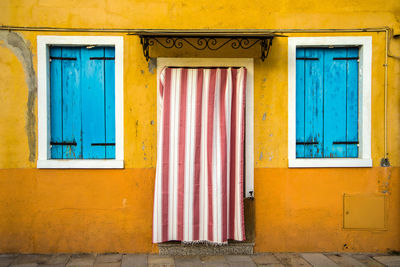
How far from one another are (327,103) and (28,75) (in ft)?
14.3

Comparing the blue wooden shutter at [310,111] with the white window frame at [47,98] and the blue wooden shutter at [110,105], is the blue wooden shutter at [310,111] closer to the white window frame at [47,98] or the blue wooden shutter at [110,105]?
the white window frame at [47,98]

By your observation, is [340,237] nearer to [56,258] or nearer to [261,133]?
[261,133]

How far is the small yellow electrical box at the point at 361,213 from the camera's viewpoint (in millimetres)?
5230

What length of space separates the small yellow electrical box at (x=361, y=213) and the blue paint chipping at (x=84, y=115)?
3547 mm

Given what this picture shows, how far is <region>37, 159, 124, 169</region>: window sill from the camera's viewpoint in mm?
5043

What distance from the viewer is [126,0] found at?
199 inches

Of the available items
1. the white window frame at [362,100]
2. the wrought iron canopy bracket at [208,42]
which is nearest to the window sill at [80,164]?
the wrought iron canopy bracket at [208,42]

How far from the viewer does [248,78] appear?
17.0 ft

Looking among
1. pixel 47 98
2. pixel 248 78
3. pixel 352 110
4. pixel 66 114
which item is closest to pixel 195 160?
pixel 248 78

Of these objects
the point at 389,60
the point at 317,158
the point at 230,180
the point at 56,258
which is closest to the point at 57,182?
the point at 56,258

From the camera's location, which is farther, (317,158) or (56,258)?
(317,158)

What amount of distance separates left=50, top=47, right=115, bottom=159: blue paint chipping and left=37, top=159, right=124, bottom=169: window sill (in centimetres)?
14

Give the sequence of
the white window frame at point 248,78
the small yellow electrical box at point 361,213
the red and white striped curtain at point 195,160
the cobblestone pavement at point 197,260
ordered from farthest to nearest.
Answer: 1. the small yellow electrical box at point 361,213
2. the white window frame at point 248,78
3. the red and white striped curtain at point 195,160
4. the cobblestone pavement at point 197,260

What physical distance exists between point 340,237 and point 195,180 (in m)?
2.31
